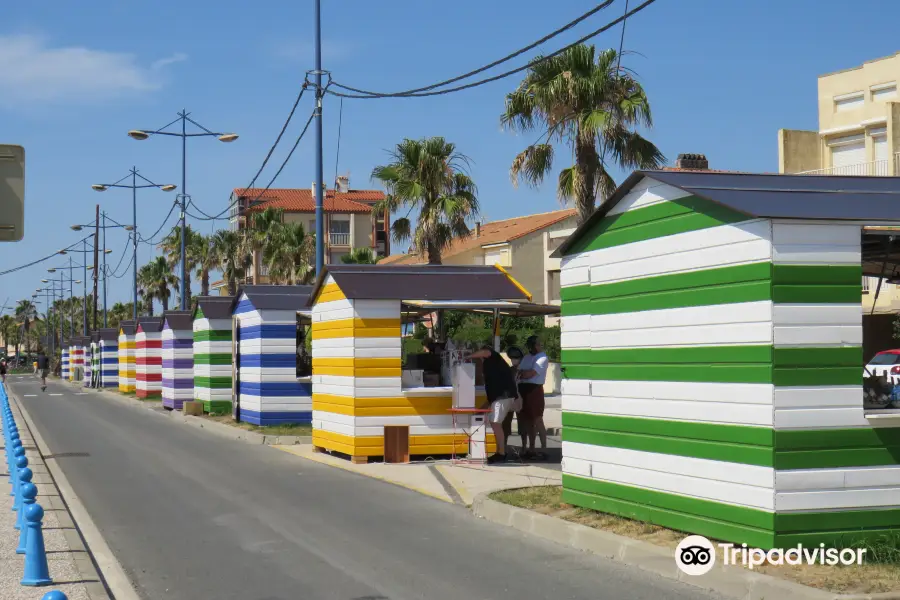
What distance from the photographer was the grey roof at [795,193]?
8562 millimetres

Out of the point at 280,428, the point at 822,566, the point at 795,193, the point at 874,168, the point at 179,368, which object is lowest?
the point at 280,428

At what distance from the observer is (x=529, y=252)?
61.3 m

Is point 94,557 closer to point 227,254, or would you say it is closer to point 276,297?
point 276,297

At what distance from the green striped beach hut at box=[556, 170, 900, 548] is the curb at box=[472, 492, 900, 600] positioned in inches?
21.9

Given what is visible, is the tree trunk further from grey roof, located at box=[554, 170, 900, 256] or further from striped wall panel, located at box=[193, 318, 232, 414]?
grey roof, located at box=[554, 170, 900, 256]

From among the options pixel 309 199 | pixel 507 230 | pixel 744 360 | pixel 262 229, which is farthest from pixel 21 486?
pixel 309 199

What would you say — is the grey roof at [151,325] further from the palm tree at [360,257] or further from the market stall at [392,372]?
the market stall at [392,372]

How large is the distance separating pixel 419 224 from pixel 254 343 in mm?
9478

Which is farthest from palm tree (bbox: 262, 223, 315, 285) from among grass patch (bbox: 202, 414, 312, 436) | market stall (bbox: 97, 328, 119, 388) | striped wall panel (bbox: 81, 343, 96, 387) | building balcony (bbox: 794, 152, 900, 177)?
grass patch (bbox: 202, 414, 312, 436)

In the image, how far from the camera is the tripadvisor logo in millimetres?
8102

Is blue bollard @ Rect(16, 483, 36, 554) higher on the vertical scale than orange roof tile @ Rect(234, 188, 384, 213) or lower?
lower

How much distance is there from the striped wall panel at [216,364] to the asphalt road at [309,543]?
11162 mm

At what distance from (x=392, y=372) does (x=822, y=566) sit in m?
10.0

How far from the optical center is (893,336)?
36469mm
